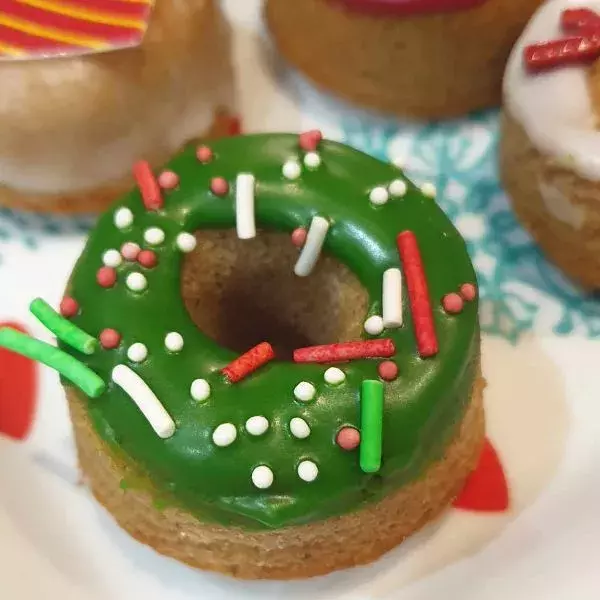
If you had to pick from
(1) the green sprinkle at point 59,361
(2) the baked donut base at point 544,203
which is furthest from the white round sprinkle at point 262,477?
(2) the baked donut base at point 544,203

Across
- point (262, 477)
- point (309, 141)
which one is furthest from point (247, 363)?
point (309, 141)

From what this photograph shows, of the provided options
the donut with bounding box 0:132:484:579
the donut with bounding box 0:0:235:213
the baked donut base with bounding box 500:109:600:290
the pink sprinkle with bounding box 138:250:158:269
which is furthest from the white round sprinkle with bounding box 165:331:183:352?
the baked donut base with bounding box 500:109:600:290

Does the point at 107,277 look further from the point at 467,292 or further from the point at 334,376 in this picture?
the point at 467,292

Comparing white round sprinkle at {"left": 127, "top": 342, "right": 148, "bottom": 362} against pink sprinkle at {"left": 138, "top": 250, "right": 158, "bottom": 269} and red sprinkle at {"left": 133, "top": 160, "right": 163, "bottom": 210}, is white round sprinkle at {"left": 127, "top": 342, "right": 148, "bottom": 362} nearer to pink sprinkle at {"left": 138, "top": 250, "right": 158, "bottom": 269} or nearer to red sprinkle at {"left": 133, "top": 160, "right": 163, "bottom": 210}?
pink sprinkle at {"left": 138, "top": 250, "right": 158, "bottom": 269}

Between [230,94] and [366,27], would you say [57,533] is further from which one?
[366,27]

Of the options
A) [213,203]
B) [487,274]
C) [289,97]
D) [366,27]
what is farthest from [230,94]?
[487,274]

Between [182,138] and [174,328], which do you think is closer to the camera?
[174,328]
